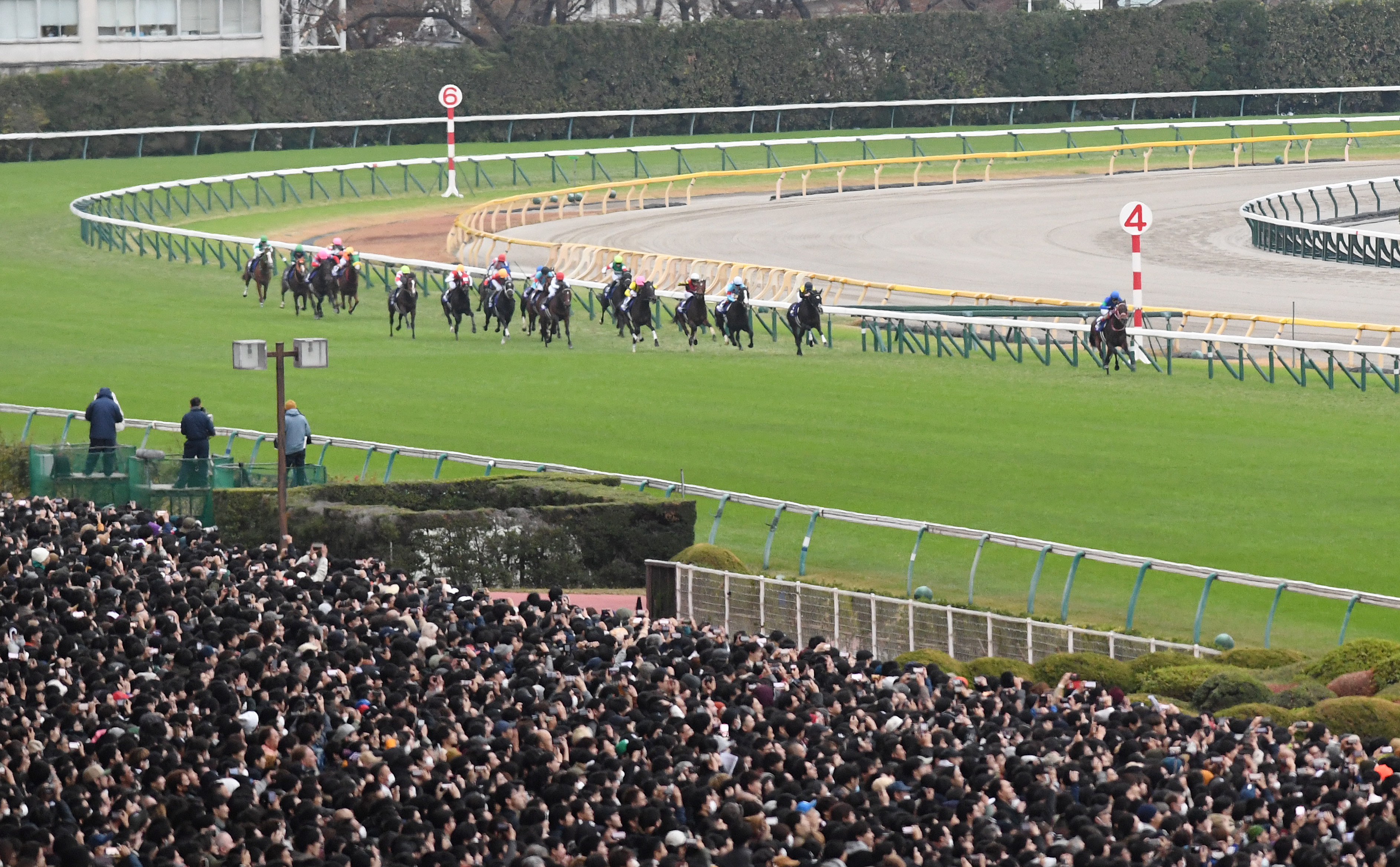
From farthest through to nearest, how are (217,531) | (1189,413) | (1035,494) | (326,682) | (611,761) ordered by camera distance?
(1189,413) < (1035,494) < (217,531) < (326,682) < (611,761)

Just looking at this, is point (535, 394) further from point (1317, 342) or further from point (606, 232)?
point (606, 232)

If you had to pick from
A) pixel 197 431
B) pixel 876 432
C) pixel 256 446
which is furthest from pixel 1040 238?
pixel 197 431

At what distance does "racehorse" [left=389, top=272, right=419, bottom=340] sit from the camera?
3122cm

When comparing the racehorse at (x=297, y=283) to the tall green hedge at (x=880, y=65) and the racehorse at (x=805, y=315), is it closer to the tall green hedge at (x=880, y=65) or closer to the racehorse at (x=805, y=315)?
the racehorse at (x=805, y=315)

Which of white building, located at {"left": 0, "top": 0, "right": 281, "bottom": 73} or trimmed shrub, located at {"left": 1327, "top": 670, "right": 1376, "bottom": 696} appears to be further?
white building, located at {"left": 0, "top": 0, "right": 281, "bottom": 73}

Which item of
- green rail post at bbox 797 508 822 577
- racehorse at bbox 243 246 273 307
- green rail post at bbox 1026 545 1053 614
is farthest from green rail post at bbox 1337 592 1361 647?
racehorse at bbox 243 246 273 307

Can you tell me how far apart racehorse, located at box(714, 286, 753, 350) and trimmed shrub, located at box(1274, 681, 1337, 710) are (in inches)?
643

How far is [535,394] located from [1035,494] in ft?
26.0

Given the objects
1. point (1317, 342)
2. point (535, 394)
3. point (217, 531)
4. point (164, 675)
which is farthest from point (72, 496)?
point (1317, 342)

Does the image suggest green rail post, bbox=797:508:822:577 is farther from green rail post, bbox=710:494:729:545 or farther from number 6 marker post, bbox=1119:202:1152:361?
number 6 marker post, bbox=1119:202:1152:361

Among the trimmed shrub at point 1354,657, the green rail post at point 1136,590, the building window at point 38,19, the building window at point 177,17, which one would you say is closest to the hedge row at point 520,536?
the green rail post at point 1136,590

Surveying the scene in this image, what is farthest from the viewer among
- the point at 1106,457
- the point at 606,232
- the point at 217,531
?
the point at 606,232

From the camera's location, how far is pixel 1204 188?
4738 cm

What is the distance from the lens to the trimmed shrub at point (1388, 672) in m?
13.8
